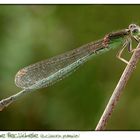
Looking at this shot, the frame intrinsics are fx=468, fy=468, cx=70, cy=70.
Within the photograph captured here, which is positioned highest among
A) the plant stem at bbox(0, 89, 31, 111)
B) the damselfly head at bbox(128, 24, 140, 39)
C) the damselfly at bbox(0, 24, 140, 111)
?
the damselfly head at bbox(128, 24, 140, 39)

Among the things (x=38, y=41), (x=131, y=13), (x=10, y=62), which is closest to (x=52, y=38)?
(x=38, y=41)

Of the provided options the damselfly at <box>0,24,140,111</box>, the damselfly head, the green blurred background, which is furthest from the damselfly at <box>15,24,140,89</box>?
the green blurred background

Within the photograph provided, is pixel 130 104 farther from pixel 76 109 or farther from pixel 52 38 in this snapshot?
pixel 52 38

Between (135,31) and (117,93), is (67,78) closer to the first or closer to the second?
(135,31)

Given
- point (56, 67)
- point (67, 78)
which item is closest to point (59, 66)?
point (56, 67)

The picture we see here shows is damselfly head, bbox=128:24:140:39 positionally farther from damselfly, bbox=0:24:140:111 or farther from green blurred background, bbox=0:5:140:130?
green blurred background, bbox=0:5:140:130

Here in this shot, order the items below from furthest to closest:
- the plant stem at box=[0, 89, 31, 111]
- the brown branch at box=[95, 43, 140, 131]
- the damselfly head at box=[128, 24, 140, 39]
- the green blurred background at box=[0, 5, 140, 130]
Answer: the green blurred background at box=[0, 5, 140, 130] < the plant stem at box=[0, 89, 31, 111] < the damselfly head at box=[128, 24, 140, 39] < the brown branch at box=[95, 43, 140, 131]

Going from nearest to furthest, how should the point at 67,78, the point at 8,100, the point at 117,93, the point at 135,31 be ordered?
the point at 117,93 → the point at 135,31 → the point at 8,100 → the point at 67,78

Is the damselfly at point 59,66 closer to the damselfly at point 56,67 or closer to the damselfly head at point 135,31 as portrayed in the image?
the damselfly at point 56,67

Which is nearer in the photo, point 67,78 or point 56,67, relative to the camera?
point 56,67
